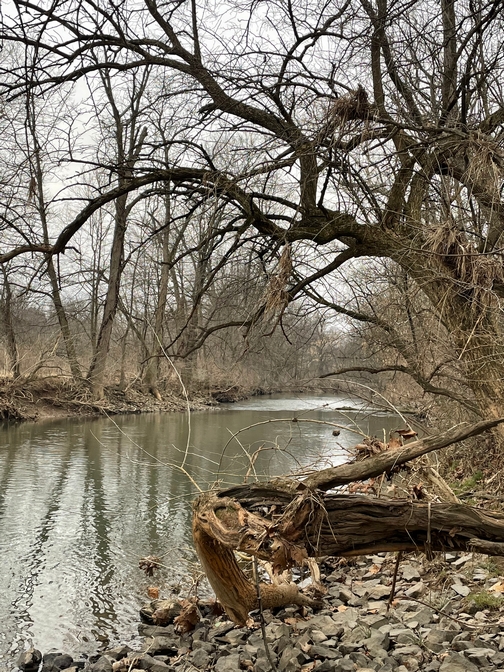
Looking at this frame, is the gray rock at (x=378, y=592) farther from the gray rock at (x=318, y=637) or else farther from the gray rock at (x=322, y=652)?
the gray rock at (x=322, y=652)

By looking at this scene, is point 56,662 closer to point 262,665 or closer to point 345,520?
point 262,665

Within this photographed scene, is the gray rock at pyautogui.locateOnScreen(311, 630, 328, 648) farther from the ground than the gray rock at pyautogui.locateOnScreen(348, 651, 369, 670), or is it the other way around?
the gray rock at pyautogui.locateOnScreen(348, 651, 369, 670)

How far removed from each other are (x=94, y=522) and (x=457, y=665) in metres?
6.17

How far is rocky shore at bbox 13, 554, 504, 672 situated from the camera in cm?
409

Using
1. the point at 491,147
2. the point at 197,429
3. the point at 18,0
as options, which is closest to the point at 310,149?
the point at 491,147

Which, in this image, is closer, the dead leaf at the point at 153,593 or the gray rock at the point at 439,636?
the gray rock at the point at 439,636

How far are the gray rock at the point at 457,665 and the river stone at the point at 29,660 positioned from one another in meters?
2.89

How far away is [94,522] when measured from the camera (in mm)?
8859

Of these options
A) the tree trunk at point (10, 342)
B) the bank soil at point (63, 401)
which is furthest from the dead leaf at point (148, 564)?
the tree trunk at point (10, 342)

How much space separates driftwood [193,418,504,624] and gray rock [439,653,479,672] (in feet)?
2.77

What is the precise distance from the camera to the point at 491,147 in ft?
15.3

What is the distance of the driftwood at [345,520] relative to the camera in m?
3.21

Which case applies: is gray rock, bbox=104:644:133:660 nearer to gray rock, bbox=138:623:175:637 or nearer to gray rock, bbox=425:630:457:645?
gray rock, bbox=138:623:175:637

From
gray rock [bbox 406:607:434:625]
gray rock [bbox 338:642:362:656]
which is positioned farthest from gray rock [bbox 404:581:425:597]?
gray rock [bbox 338:642:362:656]
